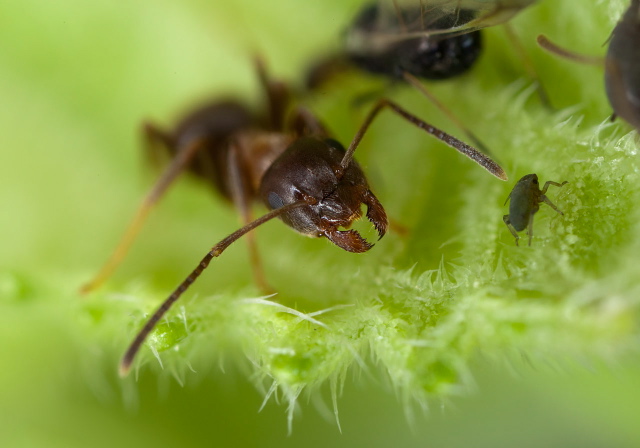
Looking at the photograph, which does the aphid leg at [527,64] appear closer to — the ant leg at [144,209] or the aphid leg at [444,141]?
the aphid leg at [444,141]

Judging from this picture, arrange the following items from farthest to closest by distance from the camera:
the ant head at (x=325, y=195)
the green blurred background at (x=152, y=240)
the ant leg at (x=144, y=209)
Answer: the ant leg at (x=144, y=209), the green blurred background at (x=152, y=240), the ant head at (x=325, y=195)

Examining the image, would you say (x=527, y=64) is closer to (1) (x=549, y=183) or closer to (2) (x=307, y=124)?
(1) (x=549, y=183)

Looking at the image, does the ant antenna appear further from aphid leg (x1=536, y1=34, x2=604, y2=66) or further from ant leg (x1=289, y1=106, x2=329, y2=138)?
aphid leg (x1=536, y1=34, x2=604, y2=66)

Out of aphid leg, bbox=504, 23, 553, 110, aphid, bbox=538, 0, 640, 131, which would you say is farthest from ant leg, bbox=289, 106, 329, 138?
aphid, bbox=538, 0, 640, 131

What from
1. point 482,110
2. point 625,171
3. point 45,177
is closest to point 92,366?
point 45,177

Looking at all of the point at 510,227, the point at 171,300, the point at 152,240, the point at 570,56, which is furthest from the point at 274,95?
the point at 510,227

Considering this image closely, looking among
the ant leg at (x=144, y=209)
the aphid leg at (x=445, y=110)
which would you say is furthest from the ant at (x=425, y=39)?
the ant leg at (x=144, y=209)

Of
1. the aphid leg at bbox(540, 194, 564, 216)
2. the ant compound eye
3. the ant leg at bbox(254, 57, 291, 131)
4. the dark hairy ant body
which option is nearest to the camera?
the aphid leg at bbox(540, 194, 564, 216)
